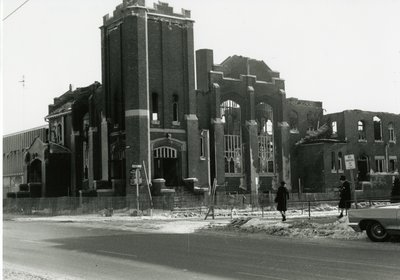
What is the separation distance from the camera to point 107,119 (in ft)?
154

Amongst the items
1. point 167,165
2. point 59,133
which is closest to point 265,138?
point 167,165

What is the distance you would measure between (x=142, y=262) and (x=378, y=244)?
24.1 feet

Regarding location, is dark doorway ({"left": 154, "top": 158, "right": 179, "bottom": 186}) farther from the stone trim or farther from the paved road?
the paved road

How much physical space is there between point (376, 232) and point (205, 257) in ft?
20.4

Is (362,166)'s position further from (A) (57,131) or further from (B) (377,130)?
(A) (57,131)

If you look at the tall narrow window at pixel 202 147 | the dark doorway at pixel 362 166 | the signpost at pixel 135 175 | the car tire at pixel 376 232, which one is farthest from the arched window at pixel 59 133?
the car tire at pixel 376 232

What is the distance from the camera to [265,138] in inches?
2071

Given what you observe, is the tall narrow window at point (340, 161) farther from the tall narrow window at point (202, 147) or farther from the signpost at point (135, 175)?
the signpost at point (135, 175)

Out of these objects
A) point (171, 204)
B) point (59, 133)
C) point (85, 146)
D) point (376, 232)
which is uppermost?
point (59, 133)

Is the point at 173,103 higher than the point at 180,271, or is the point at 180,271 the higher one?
the point at 173,103

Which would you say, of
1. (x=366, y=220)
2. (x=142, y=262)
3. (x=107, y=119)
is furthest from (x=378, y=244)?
(x=107, y=119)

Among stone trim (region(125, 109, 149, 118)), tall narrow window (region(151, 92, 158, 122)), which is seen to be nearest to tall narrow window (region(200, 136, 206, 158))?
tall narrow window (region(151, 92, 158, 122))

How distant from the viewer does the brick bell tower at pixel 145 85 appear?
42781mm

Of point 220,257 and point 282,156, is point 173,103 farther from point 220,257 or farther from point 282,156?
point 220,257
